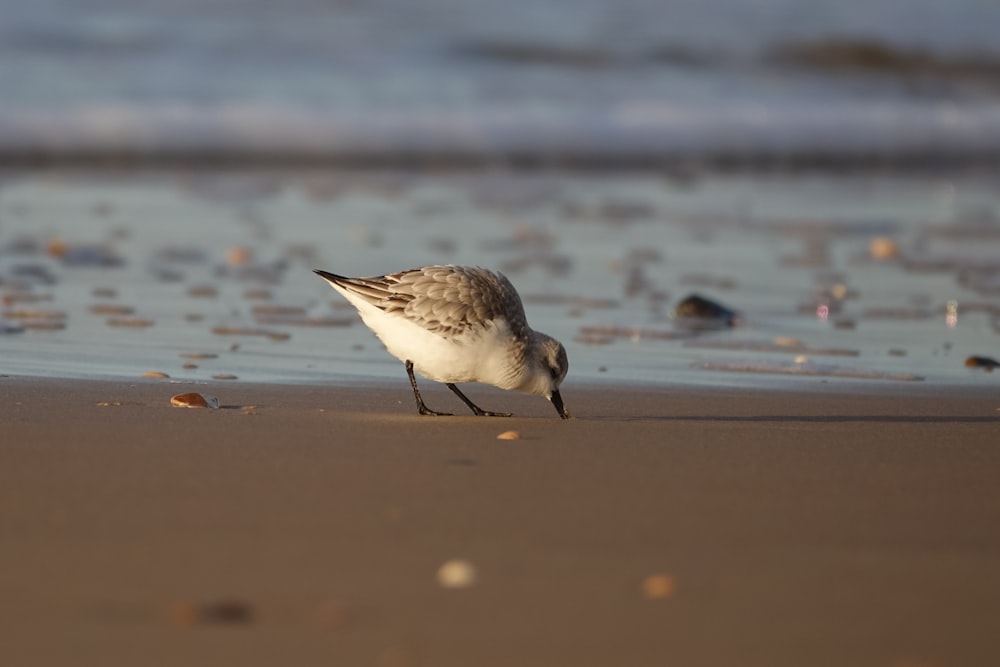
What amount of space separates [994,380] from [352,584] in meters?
4.12

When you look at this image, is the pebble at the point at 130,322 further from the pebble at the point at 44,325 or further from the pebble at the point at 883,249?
the pebble at the point at 883,249

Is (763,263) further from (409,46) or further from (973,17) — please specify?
(973,17)

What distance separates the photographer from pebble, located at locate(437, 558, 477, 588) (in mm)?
3621

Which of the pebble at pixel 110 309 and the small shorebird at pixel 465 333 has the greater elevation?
the pebble at pixel 110 309

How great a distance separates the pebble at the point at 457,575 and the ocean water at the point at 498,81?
452 inches

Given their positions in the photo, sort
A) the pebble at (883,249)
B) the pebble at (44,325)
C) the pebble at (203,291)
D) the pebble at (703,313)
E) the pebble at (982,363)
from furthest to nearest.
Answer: the pebble at (883,249)
the pebble at (203,291)
the pebble at (703,313)
the pebble at (44,325)
the pebble at (982,363)

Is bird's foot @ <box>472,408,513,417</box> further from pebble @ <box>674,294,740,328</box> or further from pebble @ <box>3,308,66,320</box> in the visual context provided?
pebble @ <box>3,308,66,320</box>

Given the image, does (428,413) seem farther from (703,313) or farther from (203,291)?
(203,291)

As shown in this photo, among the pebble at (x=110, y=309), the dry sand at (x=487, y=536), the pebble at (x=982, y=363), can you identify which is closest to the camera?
the dry sand at (x=487, y=536)

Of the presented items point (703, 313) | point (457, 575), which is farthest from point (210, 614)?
point (703, 313)

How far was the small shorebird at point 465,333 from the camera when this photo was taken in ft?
18.8

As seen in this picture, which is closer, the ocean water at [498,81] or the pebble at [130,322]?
the pebble at [130,322]

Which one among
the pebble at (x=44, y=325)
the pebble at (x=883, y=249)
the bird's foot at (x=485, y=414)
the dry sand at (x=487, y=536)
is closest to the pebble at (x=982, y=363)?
the dry sand at (x=487, y=536)

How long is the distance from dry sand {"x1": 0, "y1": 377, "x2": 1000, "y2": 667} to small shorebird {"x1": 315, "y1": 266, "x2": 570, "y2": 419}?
181 millimetres
